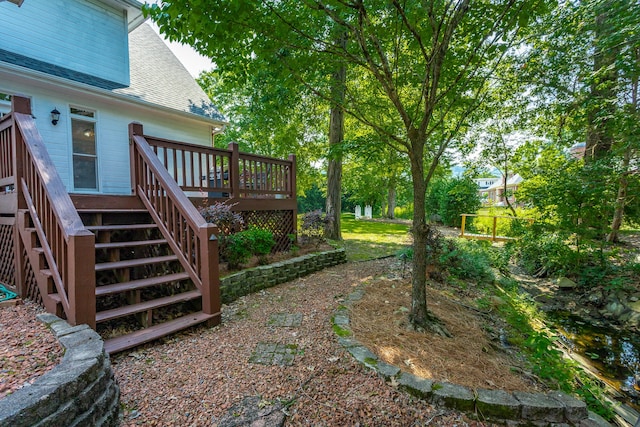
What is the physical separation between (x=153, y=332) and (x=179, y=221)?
4.56ft

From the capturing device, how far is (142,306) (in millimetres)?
2928

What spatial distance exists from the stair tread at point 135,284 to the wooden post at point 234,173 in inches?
84.0

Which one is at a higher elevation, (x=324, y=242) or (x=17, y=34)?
(x=17, y=34)

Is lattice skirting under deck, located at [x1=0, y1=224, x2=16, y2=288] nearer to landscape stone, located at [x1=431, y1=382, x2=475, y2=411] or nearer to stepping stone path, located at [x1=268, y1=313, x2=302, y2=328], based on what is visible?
stepping stone path, located at [x1=268, y1=313, x2=302, y2=328]

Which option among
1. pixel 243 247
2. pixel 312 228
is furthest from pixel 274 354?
pixel 312 228

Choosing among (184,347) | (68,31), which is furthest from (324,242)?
(68,31)

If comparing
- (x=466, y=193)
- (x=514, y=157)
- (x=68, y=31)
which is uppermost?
(x=68, y=31)

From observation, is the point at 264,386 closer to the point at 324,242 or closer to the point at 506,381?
the point at 506,381

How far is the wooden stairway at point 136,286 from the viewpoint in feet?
9.13

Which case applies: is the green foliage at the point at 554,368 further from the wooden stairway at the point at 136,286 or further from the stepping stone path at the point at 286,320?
the wooden stairway at the point at 136,286

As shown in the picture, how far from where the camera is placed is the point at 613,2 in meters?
5.34

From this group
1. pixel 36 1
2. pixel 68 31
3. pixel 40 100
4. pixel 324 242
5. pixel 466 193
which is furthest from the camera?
pixel 466 193

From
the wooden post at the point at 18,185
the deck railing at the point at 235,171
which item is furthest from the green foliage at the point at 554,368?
the wooden post at the point at 18,185

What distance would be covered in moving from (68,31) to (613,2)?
35.3 feet
